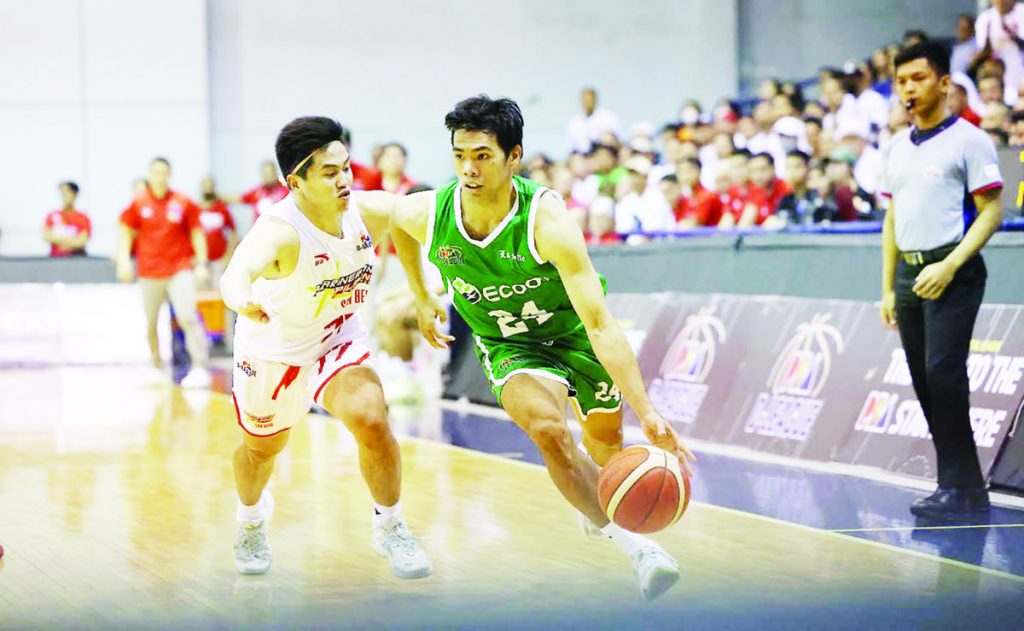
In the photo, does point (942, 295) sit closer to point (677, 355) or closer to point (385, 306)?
point (677, 355)

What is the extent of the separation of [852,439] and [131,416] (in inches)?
242

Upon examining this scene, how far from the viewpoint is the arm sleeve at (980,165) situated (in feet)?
23.7

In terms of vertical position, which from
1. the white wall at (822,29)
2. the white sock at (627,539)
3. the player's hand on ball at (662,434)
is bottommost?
the white sock at (627,539)

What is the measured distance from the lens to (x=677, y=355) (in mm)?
10727

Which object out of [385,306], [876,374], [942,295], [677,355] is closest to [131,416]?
[385,306]

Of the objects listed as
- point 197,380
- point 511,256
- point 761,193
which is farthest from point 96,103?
point 511,256

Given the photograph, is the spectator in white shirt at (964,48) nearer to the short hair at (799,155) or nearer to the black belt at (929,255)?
the short hair at (799,155)

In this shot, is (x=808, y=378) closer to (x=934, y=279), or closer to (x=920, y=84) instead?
(x=934, y=279)

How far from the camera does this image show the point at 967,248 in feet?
23.4

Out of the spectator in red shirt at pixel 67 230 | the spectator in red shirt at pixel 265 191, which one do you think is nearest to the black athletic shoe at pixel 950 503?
the spectator in red shirt at pixel 265 191

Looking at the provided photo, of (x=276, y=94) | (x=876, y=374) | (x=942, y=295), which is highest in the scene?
(x=276, y=94)

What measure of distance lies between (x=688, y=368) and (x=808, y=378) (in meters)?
1.23

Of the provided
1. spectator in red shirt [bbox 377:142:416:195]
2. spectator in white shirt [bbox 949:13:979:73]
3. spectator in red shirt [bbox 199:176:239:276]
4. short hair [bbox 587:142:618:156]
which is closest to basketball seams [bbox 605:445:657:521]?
spectator in red shirt [bbox 377:142:416:195]

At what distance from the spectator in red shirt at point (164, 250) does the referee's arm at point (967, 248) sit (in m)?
9.33
